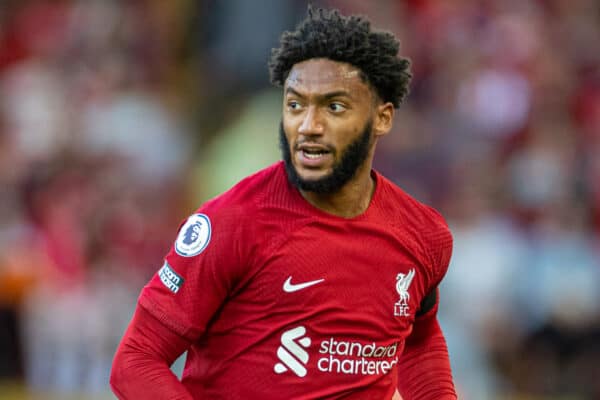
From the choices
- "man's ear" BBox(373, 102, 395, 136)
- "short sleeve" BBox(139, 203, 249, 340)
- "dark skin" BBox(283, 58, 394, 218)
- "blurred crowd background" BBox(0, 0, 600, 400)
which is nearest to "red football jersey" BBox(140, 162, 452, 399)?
"short sleeve" BBox(139, 203, 249, 340)

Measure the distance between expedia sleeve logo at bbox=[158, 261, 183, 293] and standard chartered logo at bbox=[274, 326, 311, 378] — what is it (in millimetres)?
351

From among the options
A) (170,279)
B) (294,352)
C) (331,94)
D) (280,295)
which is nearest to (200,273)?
(170,279)

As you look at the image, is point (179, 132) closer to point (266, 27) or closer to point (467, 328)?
point (266, 27)

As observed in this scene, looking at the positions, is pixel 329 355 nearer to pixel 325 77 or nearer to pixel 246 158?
pixel 325 77

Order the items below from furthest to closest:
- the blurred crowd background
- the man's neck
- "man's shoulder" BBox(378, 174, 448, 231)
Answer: the blurred crowd background, "man's shoulder" BBox(378, 174, 448, 231), the man's neck

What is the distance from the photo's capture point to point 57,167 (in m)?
9.42

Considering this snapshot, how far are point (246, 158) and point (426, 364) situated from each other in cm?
591

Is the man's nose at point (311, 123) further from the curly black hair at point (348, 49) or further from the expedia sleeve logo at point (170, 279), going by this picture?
the expedia sleeve logo at point (170, 279)

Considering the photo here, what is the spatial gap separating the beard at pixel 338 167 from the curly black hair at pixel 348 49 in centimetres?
15

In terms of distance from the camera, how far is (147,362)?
11.3ft

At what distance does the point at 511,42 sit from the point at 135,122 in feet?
10.5

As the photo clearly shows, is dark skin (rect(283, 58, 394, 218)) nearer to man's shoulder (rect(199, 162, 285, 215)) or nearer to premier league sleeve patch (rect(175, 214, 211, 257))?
man's shoulder (rect(199, 162, 285, 215))

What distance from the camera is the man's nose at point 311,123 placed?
11.5 ft

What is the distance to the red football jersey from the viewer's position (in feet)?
11.4
